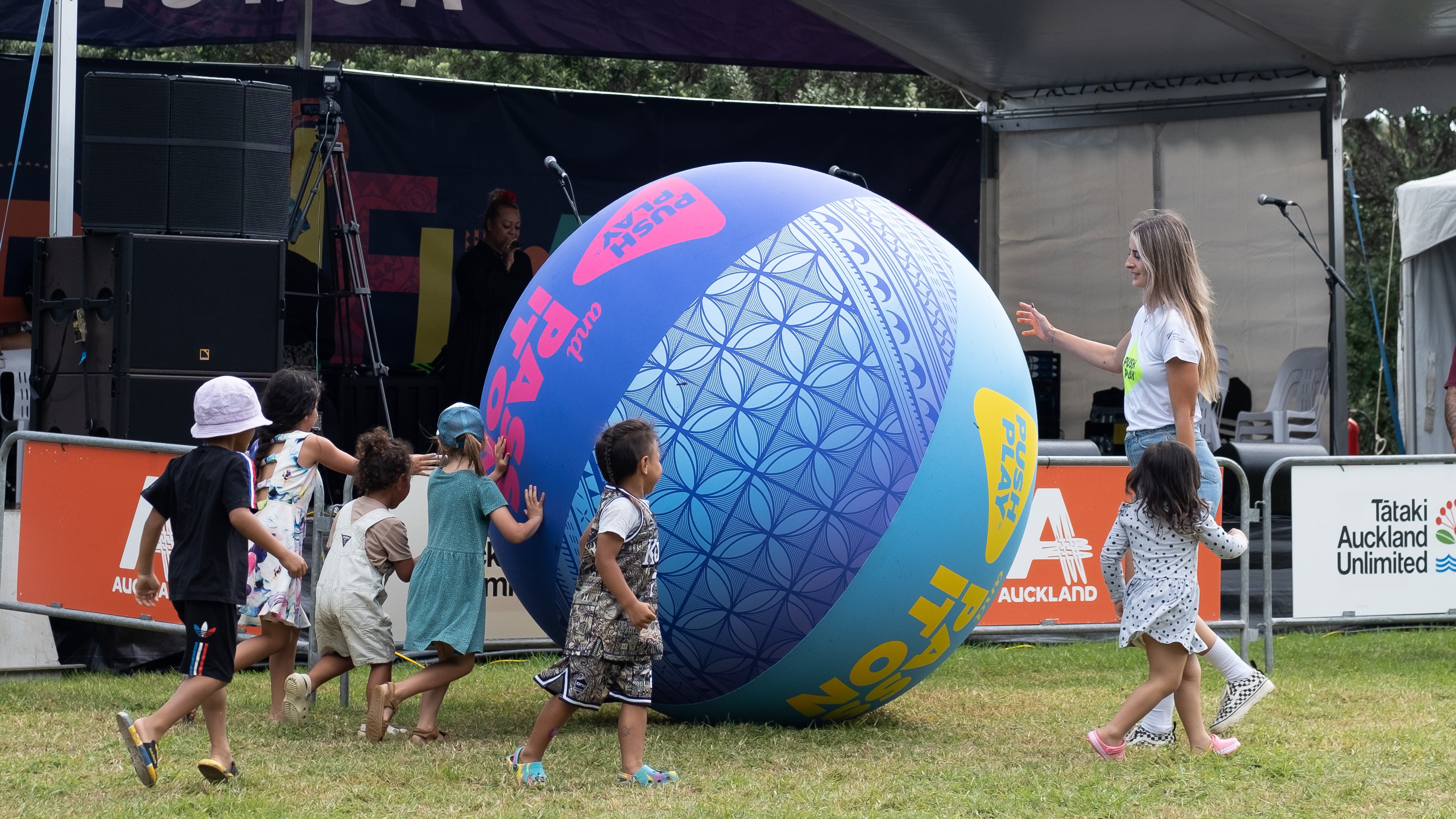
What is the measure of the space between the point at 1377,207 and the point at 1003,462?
953 inches

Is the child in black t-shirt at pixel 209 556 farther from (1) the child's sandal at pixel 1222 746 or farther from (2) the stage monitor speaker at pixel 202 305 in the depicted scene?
(1) the child's sandal at pixel 1222 746

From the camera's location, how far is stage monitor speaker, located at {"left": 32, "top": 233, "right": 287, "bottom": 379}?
7.18m

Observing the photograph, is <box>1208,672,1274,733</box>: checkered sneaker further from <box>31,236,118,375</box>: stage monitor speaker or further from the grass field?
<box>31,236,118,375</box>: stage monitor speaker

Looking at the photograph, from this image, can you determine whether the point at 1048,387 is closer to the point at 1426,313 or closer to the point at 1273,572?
the point at 1426,313

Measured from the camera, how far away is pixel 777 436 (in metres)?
4.65

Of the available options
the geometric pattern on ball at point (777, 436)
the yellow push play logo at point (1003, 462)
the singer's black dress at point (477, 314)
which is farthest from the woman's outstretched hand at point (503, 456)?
the singer's black dress at point (477, 314)

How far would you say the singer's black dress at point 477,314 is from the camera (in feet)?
34.4

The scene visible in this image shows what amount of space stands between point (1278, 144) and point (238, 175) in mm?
8886

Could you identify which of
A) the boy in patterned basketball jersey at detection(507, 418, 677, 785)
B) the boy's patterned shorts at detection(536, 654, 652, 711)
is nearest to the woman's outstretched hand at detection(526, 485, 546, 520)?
the boy in patterned basketball jersey at detection(507, 418, 677, 785)

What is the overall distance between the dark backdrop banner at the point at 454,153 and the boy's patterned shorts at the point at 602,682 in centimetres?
644

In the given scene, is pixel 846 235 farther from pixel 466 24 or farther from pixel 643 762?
pixel 466 24

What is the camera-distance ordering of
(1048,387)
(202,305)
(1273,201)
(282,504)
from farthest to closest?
(1048,387), (1273,201), (202,305), (282,504)

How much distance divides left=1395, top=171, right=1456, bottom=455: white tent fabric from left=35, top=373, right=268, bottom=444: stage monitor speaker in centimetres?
869

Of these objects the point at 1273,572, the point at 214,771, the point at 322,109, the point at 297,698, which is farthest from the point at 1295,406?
the point at 214,771
